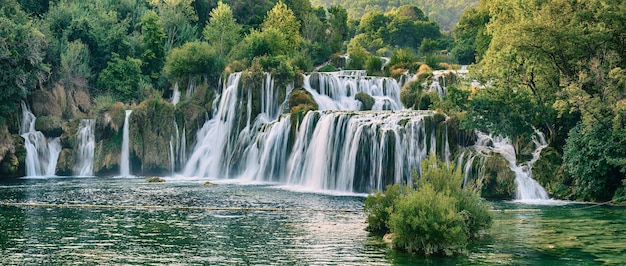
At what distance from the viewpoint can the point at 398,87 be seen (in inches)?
2093

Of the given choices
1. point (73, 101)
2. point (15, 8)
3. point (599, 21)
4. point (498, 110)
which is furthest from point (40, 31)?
point (599, 21)

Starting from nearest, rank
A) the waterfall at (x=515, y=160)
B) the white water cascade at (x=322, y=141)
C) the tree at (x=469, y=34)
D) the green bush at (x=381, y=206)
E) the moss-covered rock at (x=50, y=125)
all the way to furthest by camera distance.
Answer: the green bush at (x=381, y=206)
the waterfall at (x=515, y=160)
the white water cascade at (x=322, y=141)
the moss-covered rock at (x=50, y=125)
the tree at (x=469, y=34)

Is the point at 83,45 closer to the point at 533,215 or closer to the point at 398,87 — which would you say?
the point at 398,87

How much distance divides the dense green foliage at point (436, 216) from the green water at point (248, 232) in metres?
0.56

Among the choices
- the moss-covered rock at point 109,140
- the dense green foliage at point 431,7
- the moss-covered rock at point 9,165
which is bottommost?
the moss-covered rock at point 9,165

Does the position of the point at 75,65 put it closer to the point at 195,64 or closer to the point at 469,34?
the point at 195,64

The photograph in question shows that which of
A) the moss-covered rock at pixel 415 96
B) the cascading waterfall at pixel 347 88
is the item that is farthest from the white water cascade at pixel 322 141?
the moss-covered rock at pixel 415 96

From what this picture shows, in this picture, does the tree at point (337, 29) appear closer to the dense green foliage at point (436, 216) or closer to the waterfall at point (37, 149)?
→ the waterfall at point (37, 149)

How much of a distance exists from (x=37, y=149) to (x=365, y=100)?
21292 millimetres

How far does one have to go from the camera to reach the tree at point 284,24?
227ft

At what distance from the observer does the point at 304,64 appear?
5850 centimetres

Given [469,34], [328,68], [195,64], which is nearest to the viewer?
[195,64]

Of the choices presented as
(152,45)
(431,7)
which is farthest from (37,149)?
(431,7)

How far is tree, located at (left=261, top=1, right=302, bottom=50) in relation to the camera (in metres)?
69.2
